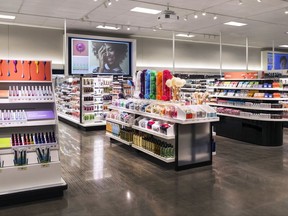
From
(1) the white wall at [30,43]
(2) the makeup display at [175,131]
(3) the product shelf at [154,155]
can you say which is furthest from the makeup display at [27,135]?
(1) the white wall at [30,43]

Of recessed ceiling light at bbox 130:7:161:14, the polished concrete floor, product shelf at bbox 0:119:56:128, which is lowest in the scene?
the polished concrete floor

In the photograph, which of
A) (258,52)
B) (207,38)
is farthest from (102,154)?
(258,52)

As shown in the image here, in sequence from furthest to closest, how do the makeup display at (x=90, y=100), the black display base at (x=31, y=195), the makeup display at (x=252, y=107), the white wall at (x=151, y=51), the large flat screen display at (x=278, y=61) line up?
the large flat screen display at (x=278, y=61), the white wall at (x=151, y=51), the makeup display at (x=90, y=100), the makeup display at (x=252, y=107), the black display base at (x=31, y=195)

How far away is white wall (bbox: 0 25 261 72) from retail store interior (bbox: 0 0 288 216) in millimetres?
50

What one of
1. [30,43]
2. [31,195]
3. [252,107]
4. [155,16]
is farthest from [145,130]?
[30,43]

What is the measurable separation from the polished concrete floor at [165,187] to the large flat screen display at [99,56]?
5451 millimetres

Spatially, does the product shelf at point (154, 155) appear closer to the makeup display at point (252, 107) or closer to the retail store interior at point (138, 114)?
the retail store interior at point (138, 114)

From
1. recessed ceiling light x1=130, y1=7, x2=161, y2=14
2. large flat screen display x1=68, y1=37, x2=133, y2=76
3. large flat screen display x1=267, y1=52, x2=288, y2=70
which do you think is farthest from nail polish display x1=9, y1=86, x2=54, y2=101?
large flat screen display x1=267, y1=52, x2=288, y2=70

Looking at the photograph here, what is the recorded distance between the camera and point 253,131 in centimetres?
805

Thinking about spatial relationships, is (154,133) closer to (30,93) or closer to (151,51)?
(30,93)

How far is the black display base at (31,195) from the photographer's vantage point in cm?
392

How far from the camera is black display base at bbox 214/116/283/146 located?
25.4 feet

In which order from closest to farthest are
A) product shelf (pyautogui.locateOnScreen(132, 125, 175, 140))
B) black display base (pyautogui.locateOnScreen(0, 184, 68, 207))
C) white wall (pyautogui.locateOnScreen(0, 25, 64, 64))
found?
black display base (pyautogui.locateOnScreen(0, 184, 68, 207))
product shelf (pyautogui.locateOnScreen(132, 125, 175, 140))
white wall (pyautogui.locateOnScreen(0, 25, 64, 64))

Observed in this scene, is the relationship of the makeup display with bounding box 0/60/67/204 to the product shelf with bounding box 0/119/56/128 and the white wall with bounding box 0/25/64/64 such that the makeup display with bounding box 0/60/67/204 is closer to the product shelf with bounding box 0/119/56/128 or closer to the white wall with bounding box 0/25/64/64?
the product shelf with bounding box 0/119/56/128
